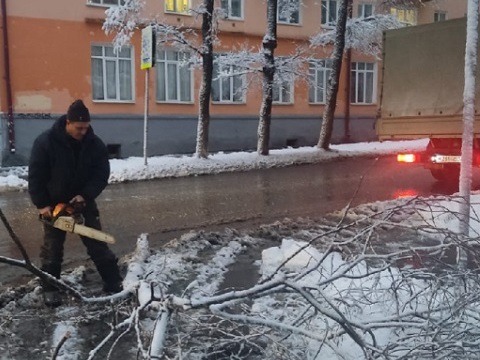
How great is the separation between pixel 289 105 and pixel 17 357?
19.2 m

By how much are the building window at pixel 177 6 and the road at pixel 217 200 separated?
23.8 ft

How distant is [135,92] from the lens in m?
18.8

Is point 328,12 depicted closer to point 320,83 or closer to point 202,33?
point 320,83

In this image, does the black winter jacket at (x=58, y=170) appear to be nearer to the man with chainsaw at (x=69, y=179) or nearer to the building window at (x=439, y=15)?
the man with chainsaw at (x=69, y=179)

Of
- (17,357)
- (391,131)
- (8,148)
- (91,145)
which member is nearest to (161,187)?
(391,131)

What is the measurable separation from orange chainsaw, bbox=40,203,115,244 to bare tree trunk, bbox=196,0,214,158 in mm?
11704

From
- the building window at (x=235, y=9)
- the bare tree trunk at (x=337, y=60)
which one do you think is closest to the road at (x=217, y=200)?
the bare tree trunk at (x=337, y=60)

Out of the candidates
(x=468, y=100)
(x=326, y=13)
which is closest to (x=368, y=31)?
(x=326, y=13)

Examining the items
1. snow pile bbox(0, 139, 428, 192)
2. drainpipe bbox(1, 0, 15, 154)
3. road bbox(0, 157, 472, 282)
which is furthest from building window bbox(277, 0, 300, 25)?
drainpipe bbox(1, 0, 15, 154)

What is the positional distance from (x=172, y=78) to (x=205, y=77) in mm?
3690

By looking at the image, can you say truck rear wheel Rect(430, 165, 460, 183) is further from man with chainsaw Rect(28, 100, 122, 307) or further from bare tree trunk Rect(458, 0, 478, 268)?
man with chainsaw Rect(28, 100, 122, 307)

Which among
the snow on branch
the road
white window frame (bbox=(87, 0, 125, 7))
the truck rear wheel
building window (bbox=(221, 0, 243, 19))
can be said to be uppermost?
building window (bbox=(221, 0, 243, 19))

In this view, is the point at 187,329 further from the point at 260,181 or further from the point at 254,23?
the point at 254,23

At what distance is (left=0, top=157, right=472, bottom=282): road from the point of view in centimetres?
802
